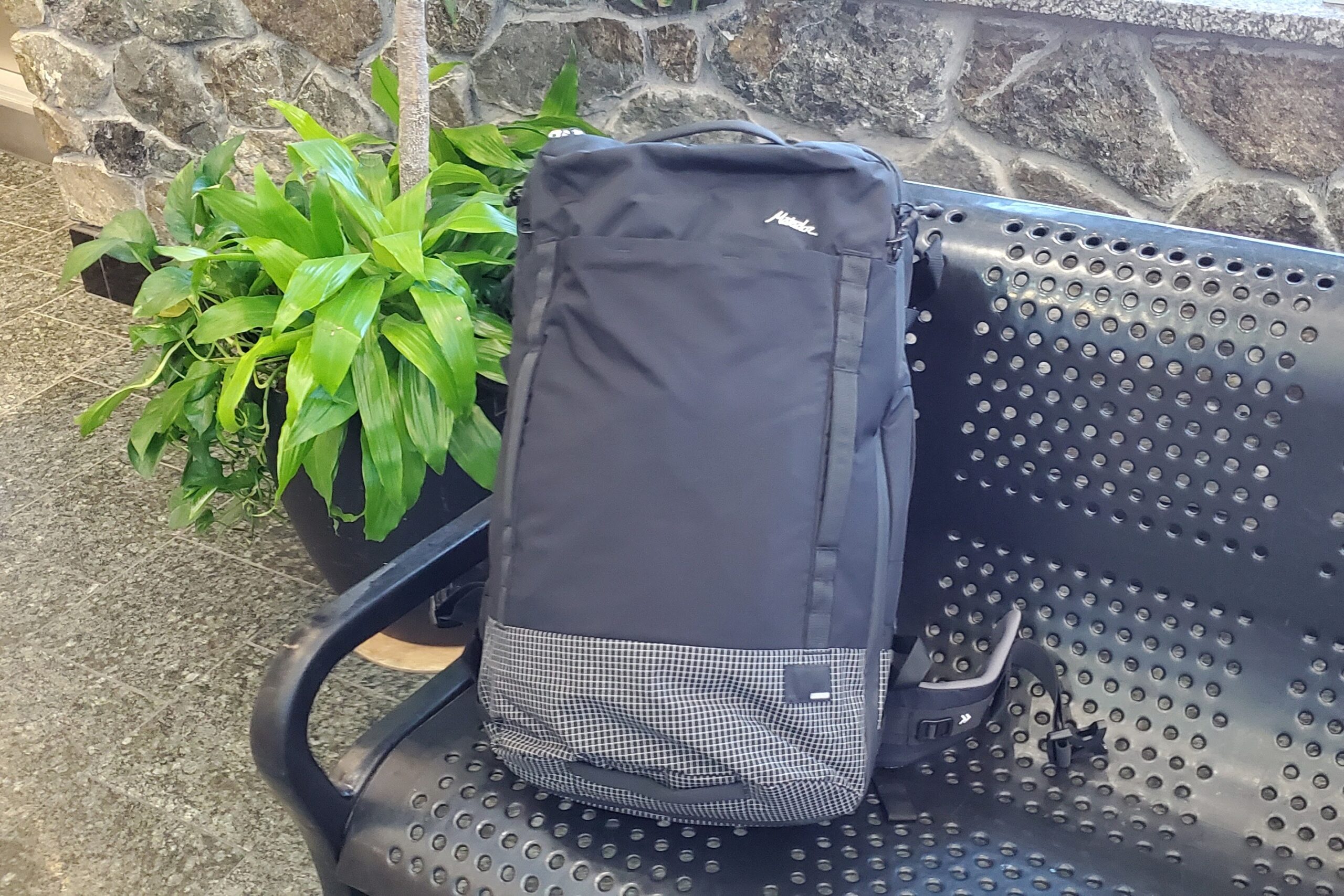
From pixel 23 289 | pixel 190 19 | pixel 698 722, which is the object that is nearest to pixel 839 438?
pixel 698 722

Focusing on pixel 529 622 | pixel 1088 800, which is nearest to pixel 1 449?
pixel 529 622

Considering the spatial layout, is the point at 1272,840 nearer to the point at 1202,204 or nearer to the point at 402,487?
the point at 1202,204

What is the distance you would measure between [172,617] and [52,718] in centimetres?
23

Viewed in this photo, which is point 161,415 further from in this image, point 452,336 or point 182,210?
point 452,336

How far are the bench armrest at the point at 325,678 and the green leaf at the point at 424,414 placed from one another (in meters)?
0.19

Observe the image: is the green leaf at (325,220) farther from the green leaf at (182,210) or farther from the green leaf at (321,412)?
the green leaf at (182,210)

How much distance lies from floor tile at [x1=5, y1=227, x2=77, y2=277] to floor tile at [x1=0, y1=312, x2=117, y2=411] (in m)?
0.28

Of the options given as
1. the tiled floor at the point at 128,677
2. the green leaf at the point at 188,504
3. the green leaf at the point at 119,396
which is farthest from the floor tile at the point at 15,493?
the green leaf at the point at 188,504

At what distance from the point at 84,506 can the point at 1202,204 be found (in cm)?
193

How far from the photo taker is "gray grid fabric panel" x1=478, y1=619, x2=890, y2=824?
873 mm

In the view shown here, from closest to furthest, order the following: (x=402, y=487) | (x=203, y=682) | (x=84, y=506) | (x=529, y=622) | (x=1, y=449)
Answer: (x=529, y=622)
(x=402, y=487)
(x=203, y=682)
(x=84, y=506)
(x=1, y=449)

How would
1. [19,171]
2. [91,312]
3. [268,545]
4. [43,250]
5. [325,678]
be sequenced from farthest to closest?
1. [19,171]
2. [43,250]
3. [91,312]
4. [268,545]
5. [325,678]

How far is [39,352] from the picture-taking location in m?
2.46

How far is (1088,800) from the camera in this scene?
0.98 metres
